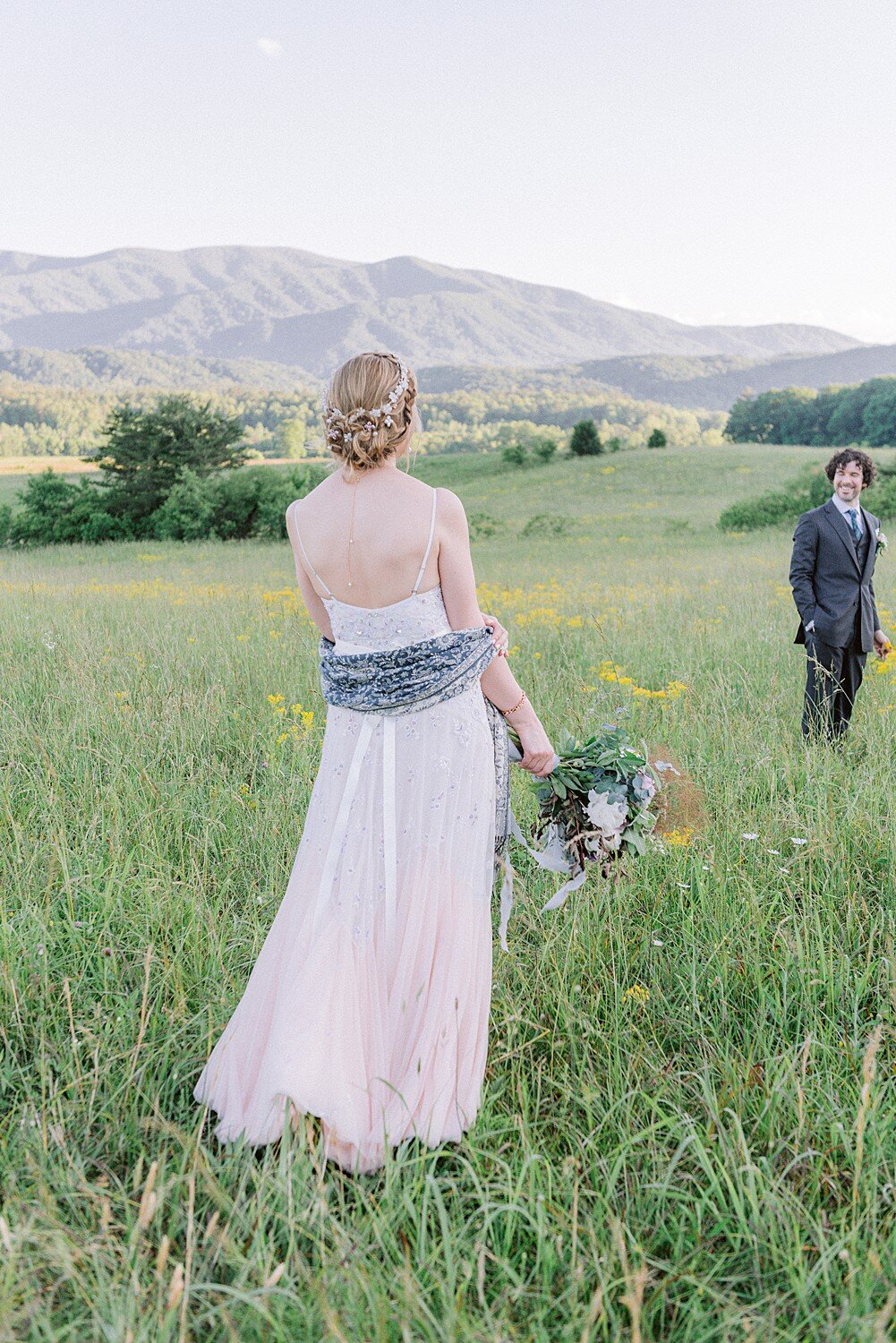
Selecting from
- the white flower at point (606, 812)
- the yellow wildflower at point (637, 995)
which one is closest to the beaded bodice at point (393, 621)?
the white flower at point (606, 812)

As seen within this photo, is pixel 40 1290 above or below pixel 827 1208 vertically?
above

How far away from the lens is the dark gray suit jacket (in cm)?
549

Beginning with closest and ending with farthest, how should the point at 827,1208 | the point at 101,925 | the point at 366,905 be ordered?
the point at 827,1208
the point at 366,905
the point at 101,925

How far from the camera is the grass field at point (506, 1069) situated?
1709mm

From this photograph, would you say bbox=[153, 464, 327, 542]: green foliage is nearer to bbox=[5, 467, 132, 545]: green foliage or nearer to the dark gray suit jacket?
bbox=[5, 467, 132, 545]: green foliage

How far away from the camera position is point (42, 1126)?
2.08 m

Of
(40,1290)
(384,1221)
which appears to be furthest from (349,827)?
(40,1290)

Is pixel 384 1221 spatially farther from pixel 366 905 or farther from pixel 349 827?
pixel 349 827

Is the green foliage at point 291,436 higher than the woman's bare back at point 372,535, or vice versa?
the green foliage at point 291,436

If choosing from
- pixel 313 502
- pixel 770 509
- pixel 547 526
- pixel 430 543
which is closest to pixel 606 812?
pixel 430 543

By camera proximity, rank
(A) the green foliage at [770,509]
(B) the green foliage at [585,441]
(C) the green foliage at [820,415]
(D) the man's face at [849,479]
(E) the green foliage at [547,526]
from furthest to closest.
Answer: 1. (C) the green foliage at [820,415]
2. (B) the green foliage at [585,441]
3. (E) the green foliage at [547,526]
4. (A) the green foliage at [770,509]
5. (D) the man's face at [849,479]

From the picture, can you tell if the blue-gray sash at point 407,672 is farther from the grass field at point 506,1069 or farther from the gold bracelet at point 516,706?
the grass field at point 506,1069

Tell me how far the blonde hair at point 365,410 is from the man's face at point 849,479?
4114mm

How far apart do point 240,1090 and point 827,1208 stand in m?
1.50
